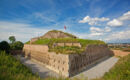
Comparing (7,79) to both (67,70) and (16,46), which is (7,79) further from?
(16,46)

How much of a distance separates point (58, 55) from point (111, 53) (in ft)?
70.8

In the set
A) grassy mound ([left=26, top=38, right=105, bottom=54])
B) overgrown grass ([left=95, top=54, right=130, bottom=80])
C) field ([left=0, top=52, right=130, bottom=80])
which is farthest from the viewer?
grassy mound ([left=26, top=38, right=105, bottom=54])

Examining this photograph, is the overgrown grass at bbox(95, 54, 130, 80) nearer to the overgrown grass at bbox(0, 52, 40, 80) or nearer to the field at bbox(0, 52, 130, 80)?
the field at bbox(0, 52, 130, 80)

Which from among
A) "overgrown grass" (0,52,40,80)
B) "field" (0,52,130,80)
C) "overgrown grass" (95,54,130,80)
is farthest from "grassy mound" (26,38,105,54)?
"overgrown grass" (0,52,40,80)

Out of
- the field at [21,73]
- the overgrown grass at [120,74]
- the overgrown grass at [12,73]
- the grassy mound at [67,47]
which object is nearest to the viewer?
the overgrown grass at [12,73]

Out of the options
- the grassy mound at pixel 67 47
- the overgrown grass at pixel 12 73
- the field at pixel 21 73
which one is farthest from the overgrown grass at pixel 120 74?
the grassy mound at pixel 67 47

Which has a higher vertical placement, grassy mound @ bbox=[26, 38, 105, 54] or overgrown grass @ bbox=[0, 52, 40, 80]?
grassy mound @ bbox=[26, 38, 105, 54]

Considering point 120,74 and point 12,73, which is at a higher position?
point 12,73

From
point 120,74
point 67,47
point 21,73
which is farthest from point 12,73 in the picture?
point 67,47

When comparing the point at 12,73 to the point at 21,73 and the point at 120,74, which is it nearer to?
the point at 21,73

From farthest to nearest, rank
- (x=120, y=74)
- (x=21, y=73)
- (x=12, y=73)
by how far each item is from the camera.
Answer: (x=21, y=73), (x=120, y=74), (x=12, y=73)

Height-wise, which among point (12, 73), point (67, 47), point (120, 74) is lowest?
point (120, 74)

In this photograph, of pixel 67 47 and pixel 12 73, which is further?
pixel 67 47

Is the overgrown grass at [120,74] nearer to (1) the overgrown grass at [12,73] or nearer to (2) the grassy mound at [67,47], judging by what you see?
(1) the overgrown grass at [12,73]
